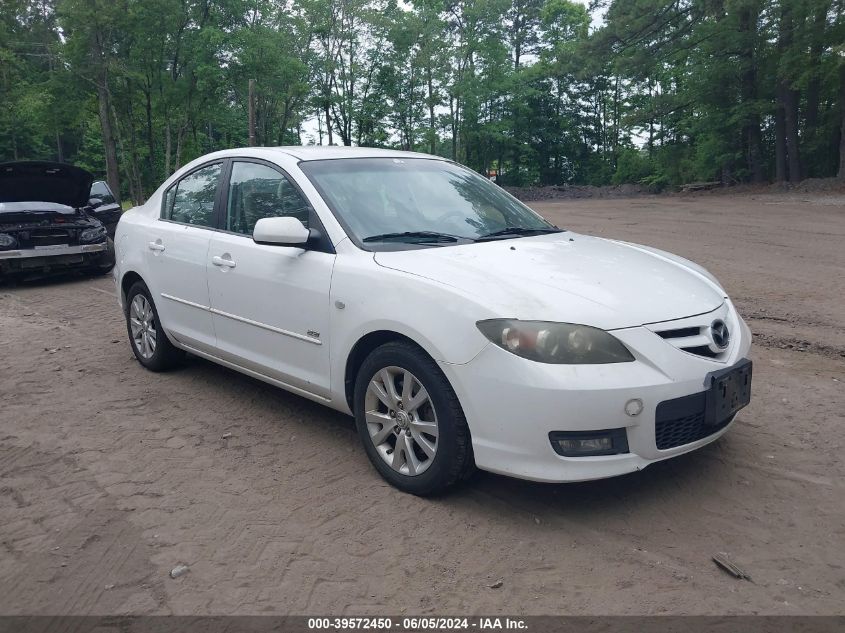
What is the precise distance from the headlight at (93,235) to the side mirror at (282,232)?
326 inches

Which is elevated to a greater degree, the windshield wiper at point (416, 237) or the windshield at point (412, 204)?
the windshield at point (412, 204)

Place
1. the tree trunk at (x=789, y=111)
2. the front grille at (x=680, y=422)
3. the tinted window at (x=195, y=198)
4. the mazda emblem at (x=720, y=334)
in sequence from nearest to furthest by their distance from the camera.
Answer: the front grille at (x=680, y=422), the mazda emblem at (x=720, y=334), the tinted window at (x=195, y=198), the tree trunk at (x=789, y=111)

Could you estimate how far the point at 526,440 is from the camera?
3.18m

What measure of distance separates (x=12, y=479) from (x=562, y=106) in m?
52.0

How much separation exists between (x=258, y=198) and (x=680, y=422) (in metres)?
2.92

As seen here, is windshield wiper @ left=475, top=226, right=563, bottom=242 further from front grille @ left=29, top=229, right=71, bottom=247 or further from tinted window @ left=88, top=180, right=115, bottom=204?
tinted window @ left=88, top=180, right=115, bottom=204

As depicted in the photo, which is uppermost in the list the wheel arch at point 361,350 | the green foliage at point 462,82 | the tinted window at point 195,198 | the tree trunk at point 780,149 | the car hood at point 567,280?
the green foliage at point 462,82

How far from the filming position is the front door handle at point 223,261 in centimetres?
466

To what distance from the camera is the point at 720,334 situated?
352cm

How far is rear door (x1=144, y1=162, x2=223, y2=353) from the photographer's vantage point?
5.03m

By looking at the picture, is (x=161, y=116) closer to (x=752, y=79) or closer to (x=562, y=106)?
(x=752, y=79)

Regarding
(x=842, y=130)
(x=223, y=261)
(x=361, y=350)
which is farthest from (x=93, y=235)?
(x=842, y=130)

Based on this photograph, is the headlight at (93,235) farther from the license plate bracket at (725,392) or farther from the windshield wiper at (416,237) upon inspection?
the license plate bracket at (725,392)

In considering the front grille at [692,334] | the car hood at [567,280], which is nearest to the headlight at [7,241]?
the car hood at [567,280]
